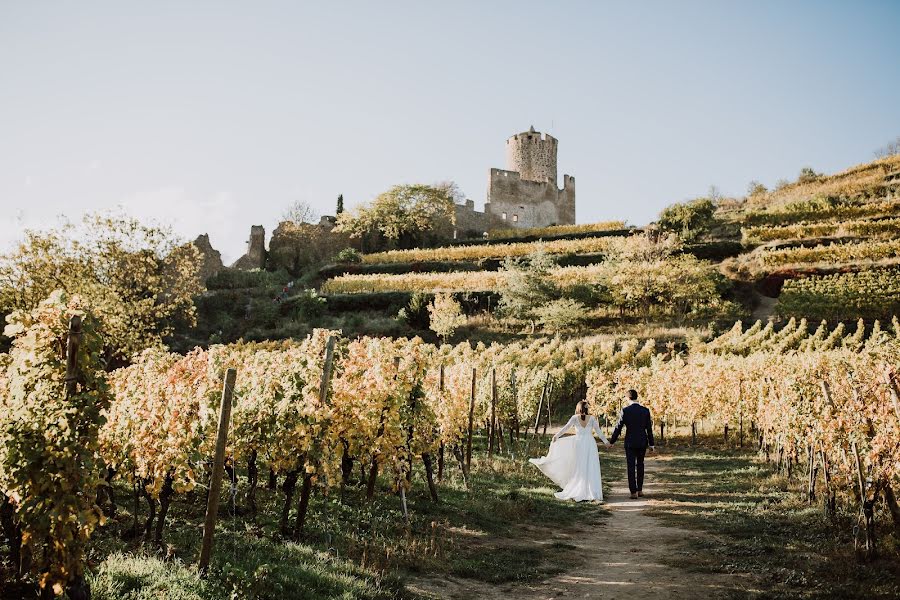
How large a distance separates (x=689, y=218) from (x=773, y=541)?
42846 millimetres

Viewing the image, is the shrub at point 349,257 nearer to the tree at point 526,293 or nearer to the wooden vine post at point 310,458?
the tree at point 526,293

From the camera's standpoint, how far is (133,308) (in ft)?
61.9

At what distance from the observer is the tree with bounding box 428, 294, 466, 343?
1277 inches

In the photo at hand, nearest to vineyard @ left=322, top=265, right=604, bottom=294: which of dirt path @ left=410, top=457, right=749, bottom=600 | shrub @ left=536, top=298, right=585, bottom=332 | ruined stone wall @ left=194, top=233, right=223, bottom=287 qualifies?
shrub @ left=536, top=298, right=585, bottom=332

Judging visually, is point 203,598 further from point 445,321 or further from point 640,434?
point 445,321

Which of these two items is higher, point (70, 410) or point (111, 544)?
point (70, 410)

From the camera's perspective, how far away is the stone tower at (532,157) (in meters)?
70.9

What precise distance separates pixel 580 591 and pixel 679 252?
126 ft

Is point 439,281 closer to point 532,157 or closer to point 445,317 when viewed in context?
point 445,317

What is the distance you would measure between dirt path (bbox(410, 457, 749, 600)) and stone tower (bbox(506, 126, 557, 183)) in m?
64.9

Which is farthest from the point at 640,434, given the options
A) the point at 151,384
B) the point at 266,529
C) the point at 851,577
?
the point at 151,384

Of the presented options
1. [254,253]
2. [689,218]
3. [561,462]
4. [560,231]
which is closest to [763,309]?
[689,218]

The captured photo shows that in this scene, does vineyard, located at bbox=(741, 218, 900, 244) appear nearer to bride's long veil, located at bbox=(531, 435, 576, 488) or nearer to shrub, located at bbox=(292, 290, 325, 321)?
shrub, located at bbox=(292, 290, 325, 321)

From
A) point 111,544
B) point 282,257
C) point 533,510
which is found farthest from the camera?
point 282,257
